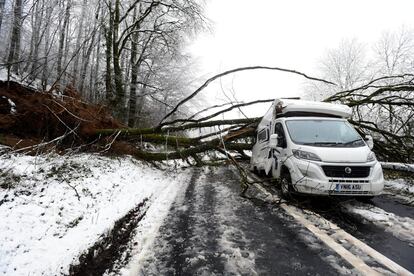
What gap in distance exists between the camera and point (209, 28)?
15.9 m

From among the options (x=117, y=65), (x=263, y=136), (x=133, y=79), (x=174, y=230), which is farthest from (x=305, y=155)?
(x=133, y=79)

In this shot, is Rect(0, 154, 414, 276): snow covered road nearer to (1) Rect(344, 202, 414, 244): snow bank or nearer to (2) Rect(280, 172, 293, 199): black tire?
(1) Rect(344, 202, 414, 244): snow bank

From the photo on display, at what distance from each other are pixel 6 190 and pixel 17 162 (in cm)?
161

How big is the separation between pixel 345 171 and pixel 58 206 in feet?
15.8

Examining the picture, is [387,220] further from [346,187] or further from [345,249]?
[345,249]

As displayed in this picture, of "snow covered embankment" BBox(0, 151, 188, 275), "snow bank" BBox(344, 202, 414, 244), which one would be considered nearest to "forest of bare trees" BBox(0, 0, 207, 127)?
"snow covered embankment" BBox(0, 151, 188, 275)

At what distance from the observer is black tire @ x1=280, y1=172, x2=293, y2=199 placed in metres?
6.63

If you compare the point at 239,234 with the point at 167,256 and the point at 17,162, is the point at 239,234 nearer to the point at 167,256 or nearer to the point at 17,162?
the point at 167,256

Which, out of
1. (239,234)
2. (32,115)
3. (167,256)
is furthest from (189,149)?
(167,256)

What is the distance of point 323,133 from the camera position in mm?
7070

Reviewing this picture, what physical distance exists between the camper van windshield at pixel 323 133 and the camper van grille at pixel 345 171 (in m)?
0.79

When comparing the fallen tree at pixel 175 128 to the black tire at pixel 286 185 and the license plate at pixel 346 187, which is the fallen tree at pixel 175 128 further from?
the license plate at pixel 346 187

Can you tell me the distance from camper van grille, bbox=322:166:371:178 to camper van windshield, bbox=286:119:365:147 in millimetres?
794

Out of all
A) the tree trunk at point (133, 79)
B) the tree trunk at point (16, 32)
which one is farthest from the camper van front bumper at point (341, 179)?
the tree trunk at point (16, 32)
